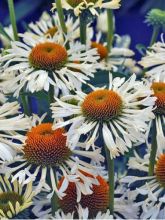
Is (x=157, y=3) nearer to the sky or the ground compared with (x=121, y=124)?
nearer to the ground

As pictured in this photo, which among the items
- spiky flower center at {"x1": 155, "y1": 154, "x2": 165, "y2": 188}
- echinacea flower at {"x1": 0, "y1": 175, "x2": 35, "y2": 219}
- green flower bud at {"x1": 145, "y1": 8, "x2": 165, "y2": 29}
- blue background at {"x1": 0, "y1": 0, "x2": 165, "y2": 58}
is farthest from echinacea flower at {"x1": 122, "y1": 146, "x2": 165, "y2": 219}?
blue background at {"x1": 0, "y1": 0, "x2": 165, "y2": 58}

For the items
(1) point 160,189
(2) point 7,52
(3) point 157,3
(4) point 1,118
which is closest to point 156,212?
(1) point 160,189

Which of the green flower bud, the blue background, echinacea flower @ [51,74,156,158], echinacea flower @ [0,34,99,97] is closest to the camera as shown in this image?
echinacea flower @ [51,74,156,158]

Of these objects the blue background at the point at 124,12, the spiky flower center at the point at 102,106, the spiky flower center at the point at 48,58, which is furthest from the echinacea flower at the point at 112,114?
the blue background at the point at 124,12

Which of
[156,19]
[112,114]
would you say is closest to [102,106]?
[112,114]

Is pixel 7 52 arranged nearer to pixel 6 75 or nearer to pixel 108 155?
pixel 6 75

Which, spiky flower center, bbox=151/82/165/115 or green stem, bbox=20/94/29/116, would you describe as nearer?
spiky flower center, bbox=151/82/165/115

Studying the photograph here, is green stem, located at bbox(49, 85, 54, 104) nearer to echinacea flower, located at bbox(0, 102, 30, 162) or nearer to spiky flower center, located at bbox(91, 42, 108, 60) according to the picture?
echinacea flower, located at bbox(0, 102, 30, 162)
